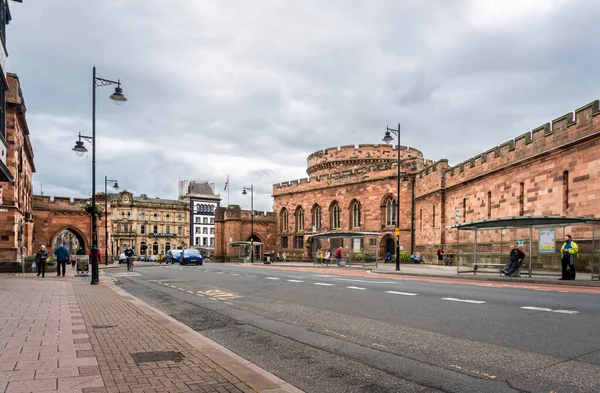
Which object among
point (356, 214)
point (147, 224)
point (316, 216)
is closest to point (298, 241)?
point (316, 216)

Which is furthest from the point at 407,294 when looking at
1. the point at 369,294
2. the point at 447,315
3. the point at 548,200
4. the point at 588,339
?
the point at 548,200

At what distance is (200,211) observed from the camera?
363ft

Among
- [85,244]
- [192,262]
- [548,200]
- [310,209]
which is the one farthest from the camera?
[310,209]

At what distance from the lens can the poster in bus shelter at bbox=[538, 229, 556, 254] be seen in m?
18.7

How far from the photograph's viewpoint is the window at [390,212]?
4567 cm

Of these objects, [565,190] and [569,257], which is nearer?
[569,257]

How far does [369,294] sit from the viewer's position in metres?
12.7

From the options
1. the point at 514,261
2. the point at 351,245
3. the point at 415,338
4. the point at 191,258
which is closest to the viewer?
the point at 415,338

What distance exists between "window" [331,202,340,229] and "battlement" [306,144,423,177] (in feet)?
15.0

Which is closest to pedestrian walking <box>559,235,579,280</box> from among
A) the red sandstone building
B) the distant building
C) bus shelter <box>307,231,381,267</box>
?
the red sandstone building

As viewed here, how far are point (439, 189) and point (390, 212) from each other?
9.91 meters

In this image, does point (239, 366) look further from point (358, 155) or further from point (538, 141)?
point (358, 155)

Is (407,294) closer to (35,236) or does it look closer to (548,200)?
(548,200)

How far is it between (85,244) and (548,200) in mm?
40547
